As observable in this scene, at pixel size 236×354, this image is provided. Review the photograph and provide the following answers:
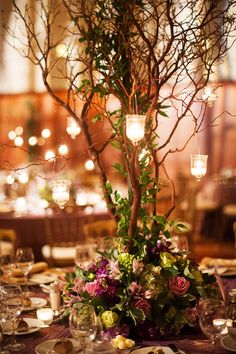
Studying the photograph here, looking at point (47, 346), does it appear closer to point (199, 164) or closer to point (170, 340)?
point (170, 340)

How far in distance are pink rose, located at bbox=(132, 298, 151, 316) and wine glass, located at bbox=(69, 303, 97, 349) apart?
0.92 ft

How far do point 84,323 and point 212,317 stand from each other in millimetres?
441

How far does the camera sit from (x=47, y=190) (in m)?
5.38

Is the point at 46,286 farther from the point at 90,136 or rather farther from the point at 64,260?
the point at 64,260

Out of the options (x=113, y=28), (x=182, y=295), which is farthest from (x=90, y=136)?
(x=182, y=295)

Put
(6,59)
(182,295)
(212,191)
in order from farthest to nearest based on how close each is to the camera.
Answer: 1. (6,59)
2. (212,191)
3. (182,295)

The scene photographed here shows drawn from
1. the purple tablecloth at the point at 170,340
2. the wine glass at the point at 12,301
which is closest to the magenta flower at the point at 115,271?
the purple tablecloth at the point at 170,340

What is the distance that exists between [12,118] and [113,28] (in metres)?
7.58

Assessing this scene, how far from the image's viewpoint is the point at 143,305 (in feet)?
6.78

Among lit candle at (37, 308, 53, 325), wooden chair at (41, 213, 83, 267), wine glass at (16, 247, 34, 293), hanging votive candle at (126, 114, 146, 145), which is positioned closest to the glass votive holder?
lit candle at (37, 308, 53, 325)

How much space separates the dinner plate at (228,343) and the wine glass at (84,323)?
18.7 inches

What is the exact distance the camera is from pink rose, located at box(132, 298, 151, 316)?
6.77 ft

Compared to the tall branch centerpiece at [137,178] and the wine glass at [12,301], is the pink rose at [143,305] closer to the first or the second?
the tall branch centerpiece at [137,178]

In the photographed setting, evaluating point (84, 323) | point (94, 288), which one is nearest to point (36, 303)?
point (94, 288)
